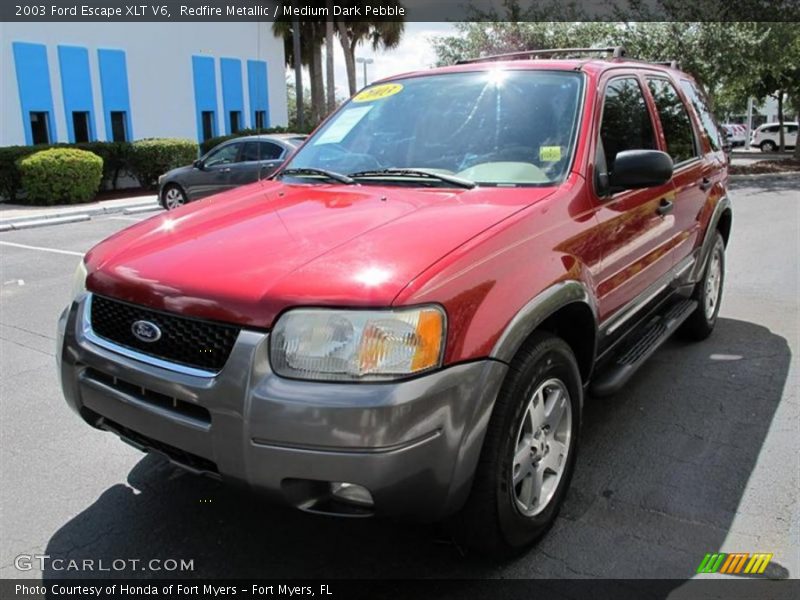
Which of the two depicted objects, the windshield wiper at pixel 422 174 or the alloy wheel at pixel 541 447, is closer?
the alloy wheel at pixel 541 447

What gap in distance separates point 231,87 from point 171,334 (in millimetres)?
23949

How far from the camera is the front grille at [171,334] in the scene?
2303 millimetres

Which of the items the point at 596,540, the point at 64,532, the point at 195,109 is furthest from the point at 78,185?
the point at 596,540

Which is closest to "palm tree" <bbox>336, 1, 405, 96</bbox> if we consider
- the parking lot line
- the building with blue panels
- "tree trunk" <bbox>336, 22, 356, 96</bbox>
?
"tree trunk" <bbox>336, 22, 356, 96</bbox>

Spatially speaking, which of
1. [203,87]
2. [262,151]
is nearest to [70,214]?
[262,151]

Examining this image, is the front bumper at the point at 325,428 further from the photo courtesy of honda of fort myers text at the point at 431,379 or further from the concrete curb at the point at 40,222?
the concrete curb at the point at 40,222

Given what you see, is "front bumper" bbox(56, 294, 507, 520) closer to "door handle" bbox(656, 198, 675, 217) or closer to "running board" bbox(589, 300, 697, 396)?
"running board" bbox(589, 300, 697, 396)

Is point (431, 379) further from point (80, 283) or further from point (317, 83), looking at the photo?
point (317, 83)

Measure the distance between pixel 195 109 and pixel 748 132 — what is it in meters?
33.7

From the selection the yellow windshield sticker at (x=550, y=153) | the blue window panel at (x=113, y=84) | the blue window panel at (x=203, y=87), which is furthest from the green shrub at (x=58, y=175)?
the yellow windshield sticker at (x=550, y=153)

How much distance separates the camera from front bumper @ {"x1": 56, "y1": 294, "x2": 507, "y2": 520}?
6.95ft

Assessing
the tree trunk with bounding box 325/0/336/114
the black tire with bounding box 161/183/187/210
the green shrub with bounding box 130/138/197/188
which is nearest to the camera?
the black tire with bounding box 161/183/187/210

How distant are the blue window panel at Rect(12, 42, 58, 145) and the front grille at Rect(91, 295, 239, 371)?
61.7 ft

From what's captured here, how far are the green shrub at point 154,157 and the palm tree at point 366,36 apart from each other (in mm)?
11955
